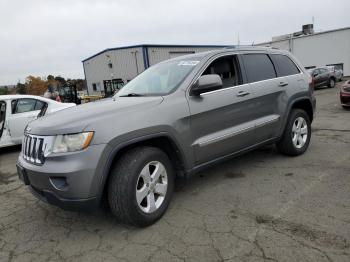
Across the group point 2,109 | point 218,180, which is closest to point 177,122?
point 218,180

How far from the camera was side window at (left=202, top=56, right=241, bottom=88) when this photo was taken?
4133 mm

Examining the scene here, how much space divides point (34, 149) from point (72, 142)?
542 mm

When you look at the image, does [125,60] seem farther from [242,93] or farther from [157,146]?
[157,146]

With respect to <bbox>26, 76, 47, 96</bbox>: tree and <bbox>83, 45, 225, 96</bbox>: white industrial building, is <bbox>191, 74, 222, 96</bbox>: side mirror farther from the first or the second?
<bbox>26, 76, 47, 96</bbox>: tree

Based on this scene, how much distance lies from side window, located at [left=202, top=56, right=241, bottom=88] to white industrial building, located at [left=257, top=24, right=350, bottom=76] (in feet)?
107

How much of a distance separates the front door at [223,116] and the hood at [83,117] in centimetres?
56

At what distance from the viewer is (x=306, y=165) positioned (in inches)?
187

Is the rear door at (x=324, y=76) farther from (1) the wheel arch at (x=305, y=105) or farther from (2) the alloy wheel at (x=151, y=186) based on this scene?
(2) the alloy wheel at (x=151, y=186)

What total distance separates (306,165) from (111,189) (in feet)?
10.3

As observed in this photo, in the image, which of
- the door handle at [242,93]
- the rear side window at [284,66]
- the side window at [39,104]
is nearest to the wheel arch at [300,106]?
the rear side window at [284,66]

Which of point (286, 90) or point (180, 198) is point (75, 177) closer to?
point (180, 198)

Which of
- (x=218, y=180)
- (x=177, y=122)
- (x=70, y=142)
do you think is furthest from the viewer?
(x=218, y=180)

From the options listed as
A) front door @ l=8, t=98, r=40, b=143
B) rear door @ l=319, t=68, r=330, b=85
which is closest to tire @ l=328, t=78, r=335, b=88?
rear door @ l=319, t=68, r=330, b=85

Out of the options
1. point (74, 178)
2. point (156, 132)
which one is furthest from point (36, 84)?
point (74, 178)
